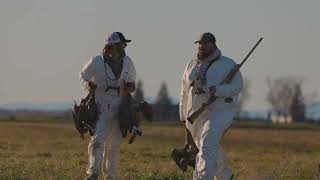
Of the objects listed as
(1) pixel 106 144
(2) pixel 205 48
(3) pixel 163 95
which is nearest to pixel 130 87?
(1) pixel 106 144

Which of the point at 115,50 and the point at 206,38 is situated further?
the point at 115,50

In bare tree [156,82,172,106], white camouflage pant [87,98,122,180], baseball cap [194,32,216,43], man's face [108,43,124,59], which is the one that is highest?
baseball cap [194,32,216,43]

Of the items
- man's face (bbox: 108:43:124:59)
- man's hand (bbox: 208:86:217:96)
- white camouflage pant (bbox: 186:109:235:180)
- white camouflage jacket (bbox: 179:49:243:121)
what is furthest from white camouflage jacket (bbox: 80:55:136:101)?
man's hand (bbox: 208:86:217:96)

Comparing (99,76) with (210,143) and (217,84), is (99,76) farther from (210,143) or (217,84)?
(210,143)

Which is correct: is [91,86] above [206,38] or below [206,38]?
below

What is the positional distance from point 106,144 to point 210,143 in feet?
7.01

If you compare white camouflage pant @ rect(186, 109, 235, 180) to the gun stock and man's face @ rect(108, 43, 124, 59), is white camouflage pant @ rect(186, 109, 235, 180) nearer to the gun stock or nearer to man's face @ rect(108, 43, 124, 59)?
the gun stock

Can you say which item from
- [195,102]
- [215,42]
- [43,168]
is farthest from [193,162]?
[43,168]

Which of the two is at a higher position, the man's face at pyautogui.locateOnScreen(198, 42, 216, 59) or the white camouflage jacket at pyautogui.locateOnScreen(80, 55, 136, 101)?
the man's face at pyautogui.locateOnScreen(198, 42, 216, 59)

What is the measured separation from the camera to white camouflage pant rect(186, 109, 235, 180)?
12328mm

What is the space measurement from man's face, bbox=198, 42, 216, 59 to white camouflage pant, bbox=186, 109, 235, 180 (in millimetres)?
796

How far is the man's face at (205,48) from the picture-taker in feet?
41.8

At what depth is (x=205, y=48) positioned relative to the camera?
12.8m

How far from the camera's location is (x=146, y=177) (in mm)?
15000
